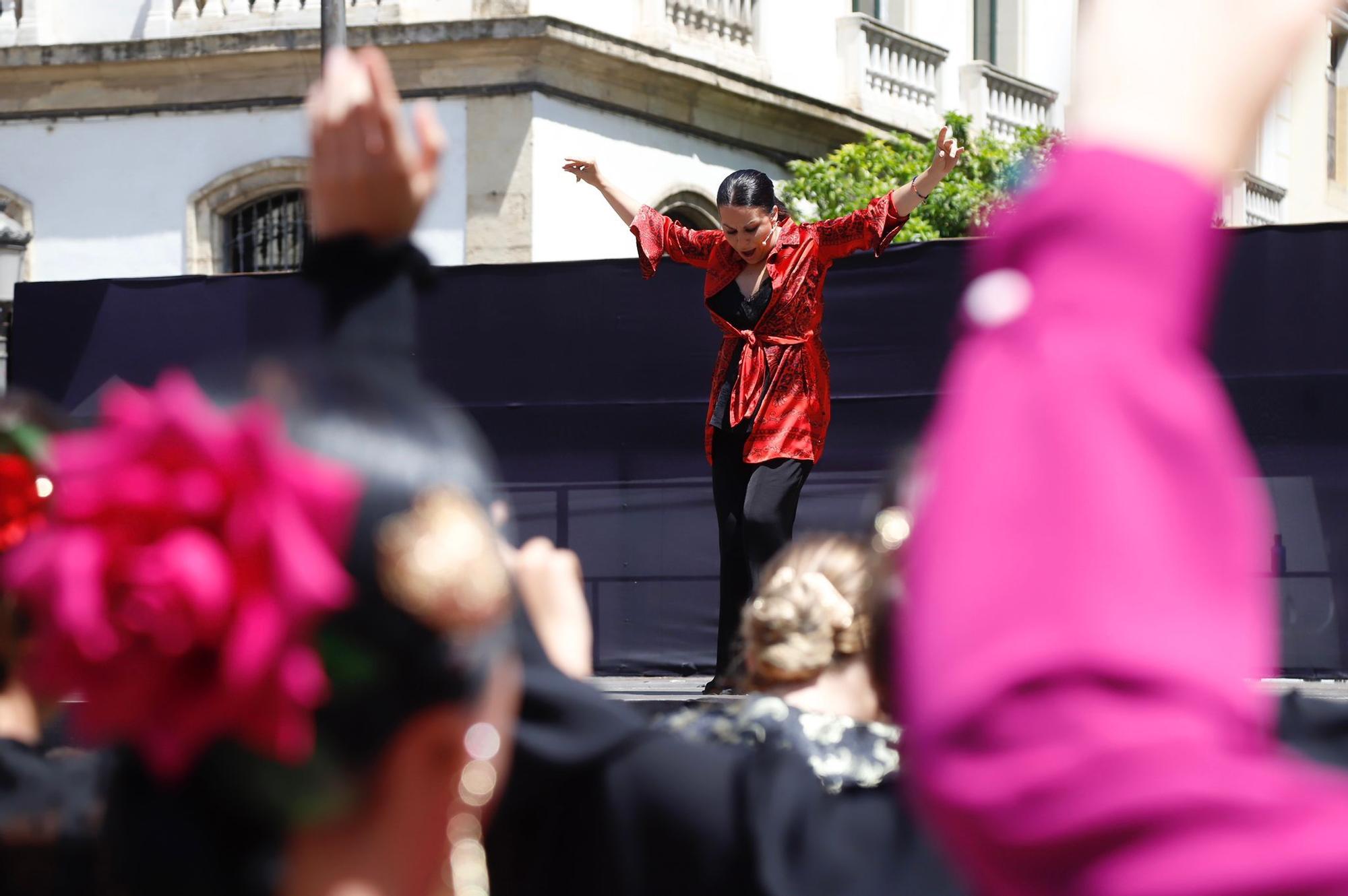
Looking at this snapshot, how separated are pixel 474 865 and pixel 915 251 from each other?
6910 millimetres

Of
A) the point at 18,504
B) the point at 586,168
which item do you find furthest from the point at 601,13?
the point at 18,504

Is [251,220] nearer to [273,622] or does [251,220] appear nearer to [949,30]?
[949,30]

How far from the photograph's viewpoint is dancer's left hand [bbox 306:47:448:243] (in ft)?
4.06

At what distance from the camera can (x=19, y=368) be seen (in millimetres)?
9086

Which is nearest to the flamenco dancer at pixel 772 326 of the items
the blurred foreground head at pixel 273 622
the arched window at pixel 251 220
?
the blurred foreground head at pixel 273 622

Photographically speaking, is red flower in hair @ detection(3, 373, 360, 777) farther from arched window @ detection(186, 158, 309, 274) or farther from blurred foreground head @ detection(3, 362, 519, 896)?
arched window @ detection(186, 158, 309, 274)

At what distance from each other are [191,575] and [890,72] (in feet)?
65.0

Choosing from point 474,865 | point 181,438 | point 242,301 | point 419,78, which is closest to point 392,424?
point 181,438

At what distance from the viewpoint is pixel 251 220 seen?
16828mm

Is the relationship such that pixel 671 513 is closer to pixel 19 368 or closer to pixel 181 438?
pixel 19 368

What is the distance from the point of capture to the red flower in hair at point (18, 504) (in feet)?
6.41

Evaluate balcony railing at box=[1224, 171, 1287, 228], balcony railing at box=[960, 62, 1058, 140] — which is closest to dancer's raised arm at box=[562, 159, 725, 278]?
balcony railing at box=[960, 62, 1058, 140]

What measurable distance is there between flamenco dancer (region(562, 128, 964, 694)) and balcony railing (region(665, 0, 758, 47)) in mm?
10799

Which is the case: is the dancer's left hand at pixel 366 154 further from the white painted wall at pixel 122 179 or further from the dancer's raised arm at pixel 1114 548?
the white painted wall at pixel 122 179
